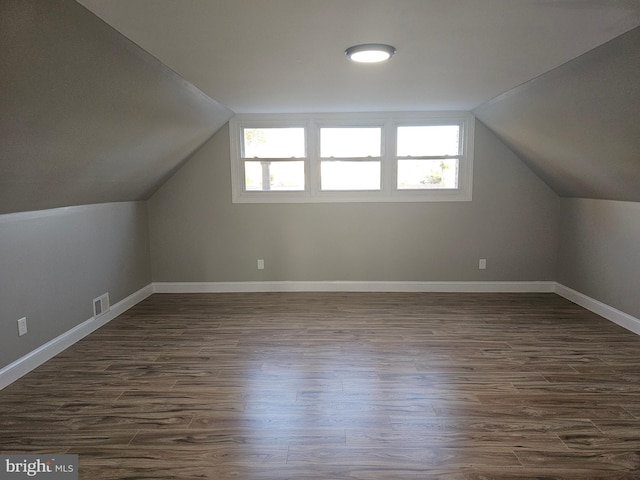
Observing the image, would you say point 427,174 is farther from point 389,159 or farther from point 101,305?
point 101,305

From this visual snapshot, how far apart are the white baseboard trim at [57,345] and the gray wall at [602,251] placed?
5031 mm

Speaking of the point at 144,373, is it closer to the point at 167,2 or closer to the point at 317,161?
the point at 167,2

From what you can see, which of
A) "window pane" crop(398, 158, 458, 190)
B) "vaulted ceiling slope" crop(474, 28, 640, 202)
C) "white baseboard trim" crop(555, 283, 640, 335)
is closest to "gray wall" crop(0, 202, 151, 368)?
"window pane" crop(398, 158, 458, 190)

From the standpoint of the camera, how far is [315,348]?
126 inches

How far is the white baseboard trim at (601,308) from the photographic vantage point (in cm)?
350

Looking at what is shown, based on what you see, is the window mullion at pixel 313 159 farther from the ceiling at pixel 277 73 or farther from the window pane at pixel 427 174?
the window pane at pixel 427 174

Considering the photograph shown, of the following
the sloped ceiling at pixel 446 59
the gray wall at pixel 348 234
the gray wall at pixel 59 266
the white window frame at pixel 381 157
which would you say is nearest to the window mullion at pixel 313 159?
the white window frame at pixel 381 157

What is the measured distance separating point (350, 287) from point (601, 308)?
2680 millimetres

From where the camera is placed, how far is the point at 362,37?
2096 millimetres

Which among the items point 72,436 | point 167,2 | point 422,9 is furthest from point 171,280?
point 422,9

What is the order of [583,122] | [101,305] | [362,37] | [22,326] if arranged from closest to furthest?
[362,37] < [22,326] < [583,122] < [101,305]

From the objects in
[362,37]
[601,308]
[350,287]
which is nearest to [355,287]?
[350,287]

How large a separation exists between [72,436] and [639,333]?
4.43 meters

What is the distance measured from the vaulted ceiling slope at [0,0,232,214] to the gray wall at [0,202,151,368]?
0.59 feet
